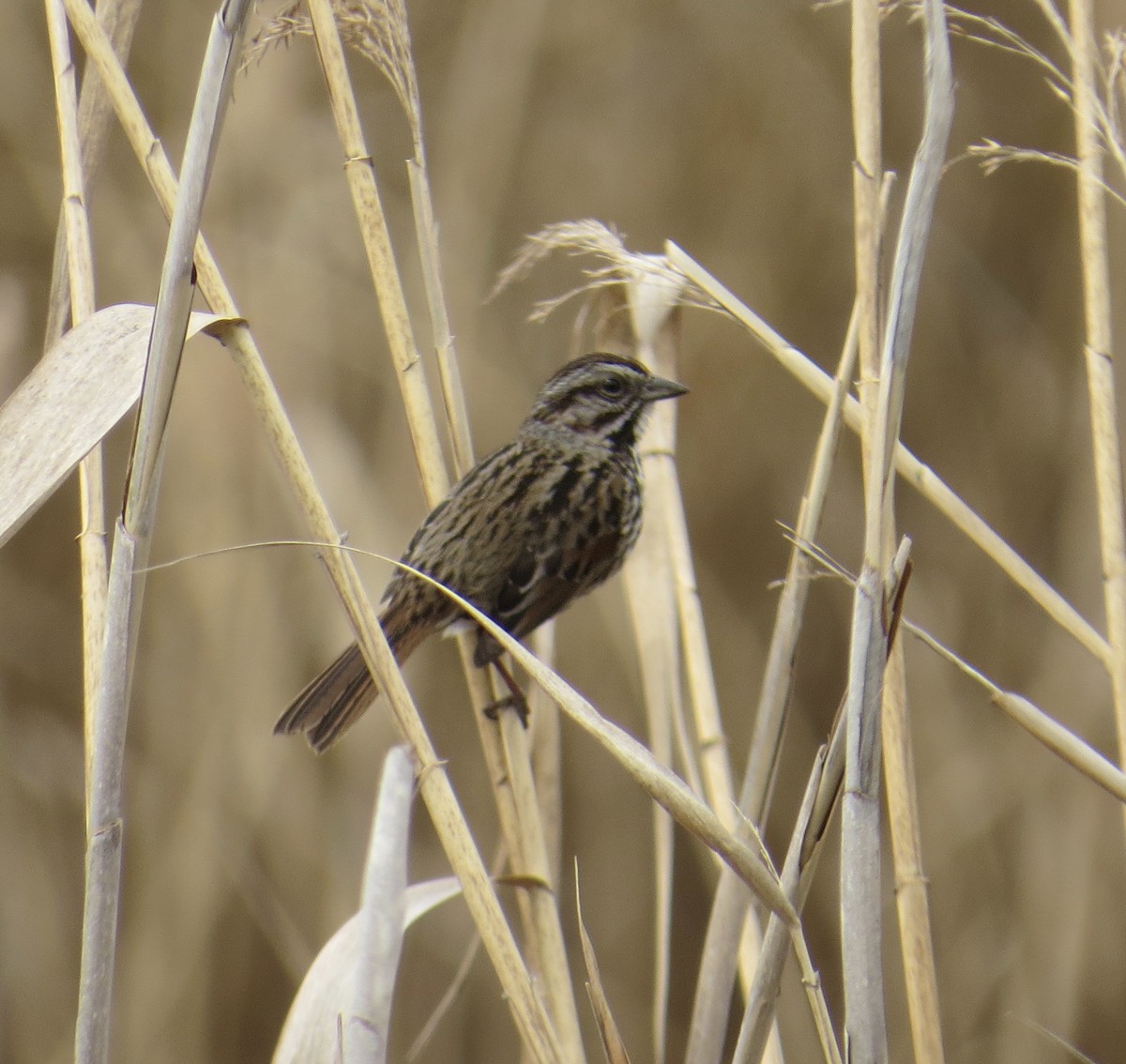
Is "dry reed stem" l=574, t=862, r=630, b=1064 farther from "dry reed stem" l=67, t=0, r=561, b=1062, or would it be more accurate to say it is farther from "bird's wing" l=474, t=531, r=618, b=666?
"bird's wing" l=474, t=531, r=618, b=666

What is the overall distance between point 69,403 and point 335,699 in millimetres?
958

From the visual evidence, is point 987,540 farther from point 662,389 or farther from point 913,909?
point 662,389

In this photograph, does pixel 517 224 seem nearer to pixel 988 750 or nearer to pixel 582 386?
pixel 582 386

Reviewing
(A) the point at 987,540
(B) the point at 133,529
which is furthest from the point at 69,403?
(A) the point at 987,540

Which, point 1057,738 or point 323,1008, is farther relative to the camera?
A: point 1057,738

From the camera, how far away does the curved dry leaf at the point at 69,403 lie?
1.13m

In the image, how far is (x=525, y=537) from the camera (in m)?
2.38

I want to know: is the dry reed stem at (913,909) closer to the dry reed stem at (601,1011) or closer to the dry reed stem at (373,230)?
the dry reed stem at (601,1011)

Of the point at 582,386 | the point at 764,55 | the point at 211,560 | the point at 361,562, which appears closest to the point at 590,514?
the point at 582,386

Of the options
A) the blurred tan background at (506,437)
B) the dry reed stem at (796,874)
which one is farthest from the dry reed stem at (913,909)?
the blurred tan background at (506,437)

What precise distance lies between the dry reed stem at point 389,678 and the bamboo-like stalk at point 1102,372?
76 cm

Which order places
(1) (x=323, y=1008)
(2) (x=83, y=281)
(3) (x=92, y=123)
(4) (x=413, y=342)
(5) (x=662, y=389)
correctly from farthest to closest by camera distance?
(5) (x=662, y=389) < (4) (x=413, y=342) < (3) (x=92, y=123) < (2) (x=83, y=281) < (1) (x=323, y=1008)

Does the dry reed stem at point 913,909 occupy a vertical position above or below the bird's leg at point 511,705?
below

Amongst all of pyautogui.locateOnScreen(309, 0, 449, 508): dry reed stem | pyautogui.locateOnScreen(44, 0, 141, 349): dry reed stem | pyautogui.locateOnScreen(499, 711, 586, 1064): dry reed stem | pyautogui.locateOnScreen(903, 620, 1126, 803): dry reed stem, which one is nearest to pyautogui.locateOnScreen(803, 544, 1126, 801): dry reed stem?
pyautogui.locateOnScreen(903, 620, 1126, 803): dry reed stem
